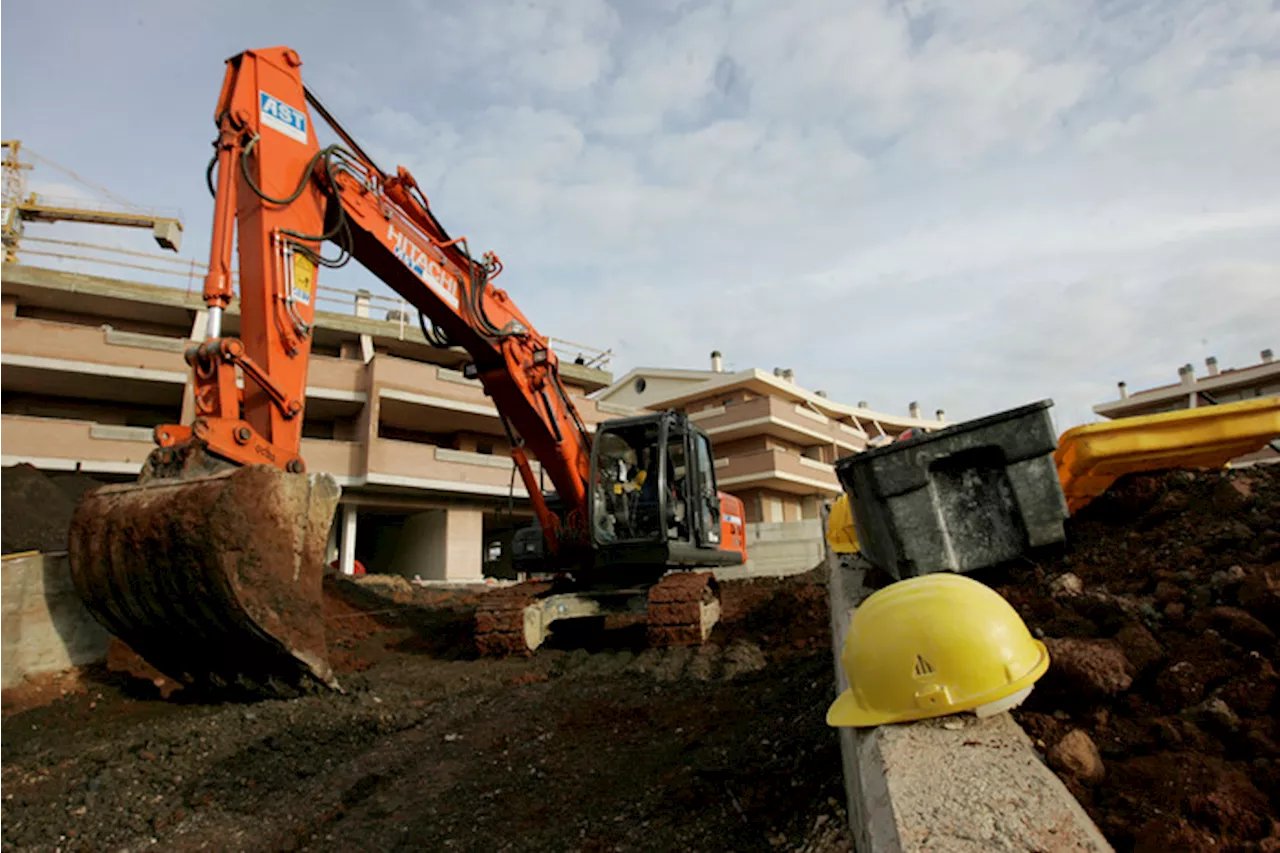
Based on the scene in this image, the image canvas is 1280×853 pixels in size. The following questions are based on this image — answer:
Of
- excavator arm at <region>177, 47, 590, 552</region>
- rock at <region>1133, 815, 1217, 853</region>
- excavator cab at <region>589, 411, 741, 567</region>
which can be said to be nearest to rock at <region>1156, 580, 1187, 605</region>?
rock at <region>1133, 815, 1217, 853</region>

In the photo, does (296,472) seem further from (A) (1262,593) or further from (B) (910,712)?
(A) (1262,593)

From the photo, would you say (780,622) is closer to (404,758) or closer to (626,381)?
(404,758)

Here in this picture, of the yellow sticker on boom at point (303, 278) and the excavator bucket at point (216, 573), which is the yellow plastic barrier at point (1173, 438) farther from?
the yellow sticker on boom at point (303, 278)

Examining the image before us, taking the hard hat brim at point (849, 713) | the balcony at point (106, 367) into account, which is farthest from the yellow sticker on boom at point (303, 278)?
the balcony at point (106, 367)

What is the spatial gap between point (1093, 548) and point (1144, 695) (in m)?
1.33

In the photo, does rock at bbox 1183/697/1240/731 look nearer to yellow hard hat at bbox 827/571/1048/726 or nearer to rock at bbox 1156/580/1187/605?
yellow hard hat at bbox 827/571/1048/726

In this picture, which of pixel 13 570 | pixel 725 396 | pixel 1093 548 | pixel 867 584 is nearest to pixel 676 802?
pixel 867 584

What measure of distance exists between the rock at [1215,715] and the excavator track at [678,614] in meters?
5.92

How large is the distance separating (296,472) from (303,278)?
1757 millimetres

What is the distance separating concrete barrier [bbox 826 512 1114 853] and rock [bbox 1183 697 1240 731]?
1.71 feet

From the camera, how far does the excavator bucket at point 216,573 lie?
485 cm

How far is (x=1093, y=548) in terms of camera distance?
144 inches

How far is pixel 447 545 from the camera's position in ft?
72.7

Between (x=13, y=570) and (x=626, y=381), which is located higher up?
(x=626, y=381)
